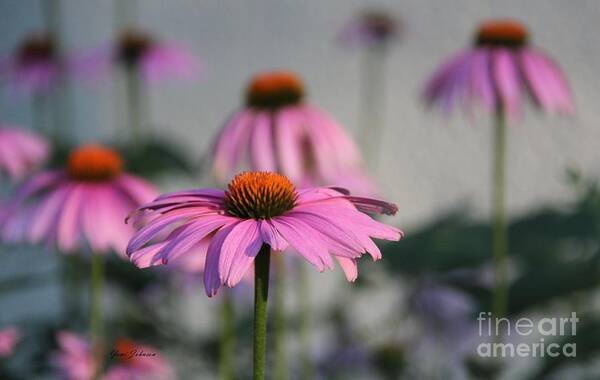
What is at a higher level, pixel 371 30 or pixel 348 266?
pixel 371 30

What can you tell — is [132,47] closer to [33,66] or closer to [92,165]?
[33,66]

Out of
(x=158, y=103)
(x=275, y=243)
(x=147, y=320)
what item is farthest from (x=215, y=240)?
(x=158, y=103)

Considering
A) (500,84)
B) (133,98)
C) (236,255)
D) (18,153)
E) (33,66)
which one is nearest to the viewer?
(236,255)

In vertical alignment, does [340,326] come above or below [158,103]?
below

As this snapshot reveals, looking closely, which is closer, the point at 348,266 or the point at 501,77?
the point at 348,266

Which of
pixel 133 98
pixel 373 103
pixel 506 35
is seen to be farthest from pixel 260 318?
pixel 373 103

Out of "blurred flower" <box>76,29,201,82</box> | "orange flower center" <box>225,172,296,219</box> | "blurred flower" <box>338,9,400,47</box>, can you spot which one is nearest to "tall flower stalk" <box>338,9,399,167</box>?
"blurred flower" <box>338,9,400,47</box>

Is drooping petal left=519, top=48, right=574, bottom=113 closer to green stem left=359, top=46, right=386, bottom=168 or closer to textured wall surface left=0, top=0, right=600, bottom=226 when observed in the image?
textured wall surface left=0, top=0, right=600, bottom=226

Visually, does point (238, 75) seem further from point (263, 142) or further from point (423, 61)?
point (263, 142)
